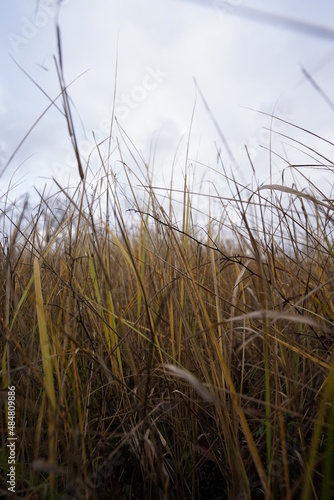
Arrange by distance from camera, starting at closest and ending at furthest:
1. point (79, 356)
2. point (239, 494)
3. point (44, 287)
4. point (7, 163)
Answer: point (239, 494) < point (7, 163) < point (79, 356) < point (44, 287)

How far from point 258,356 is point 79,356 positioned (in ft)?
1.97

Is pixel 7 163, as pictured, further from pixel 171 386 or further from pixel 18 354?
pixel 171 386

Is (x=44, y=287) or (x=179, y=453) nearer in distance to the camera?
(x=179, y=453)

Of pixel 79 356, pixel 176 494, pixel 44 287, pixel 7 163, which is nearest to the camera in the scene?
pixel 176 494

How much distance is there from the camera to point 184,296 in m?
1.12

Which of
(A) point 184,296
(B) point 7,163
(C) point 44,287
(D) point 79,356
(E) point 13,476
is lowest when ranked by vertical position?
(E) point 13,476

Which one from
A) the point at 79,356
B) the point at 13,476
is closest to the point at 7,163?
the point at 79,356

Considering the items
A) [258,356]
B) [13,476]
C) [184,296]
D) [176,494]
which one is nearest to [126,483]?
[176,494]

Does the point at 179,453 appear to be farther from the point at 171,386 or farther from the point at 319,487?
the point at 319,487

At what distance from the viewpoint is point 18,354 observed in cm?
103

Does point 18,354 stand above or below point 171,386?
above

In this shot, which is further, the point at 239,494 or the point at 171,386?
the point at 171,386

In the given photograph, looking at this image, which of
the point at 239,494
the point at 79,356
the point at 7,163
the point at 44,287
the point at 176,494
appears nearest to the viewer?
the point at 239,494

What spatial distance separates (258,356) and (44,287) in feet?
2.54
